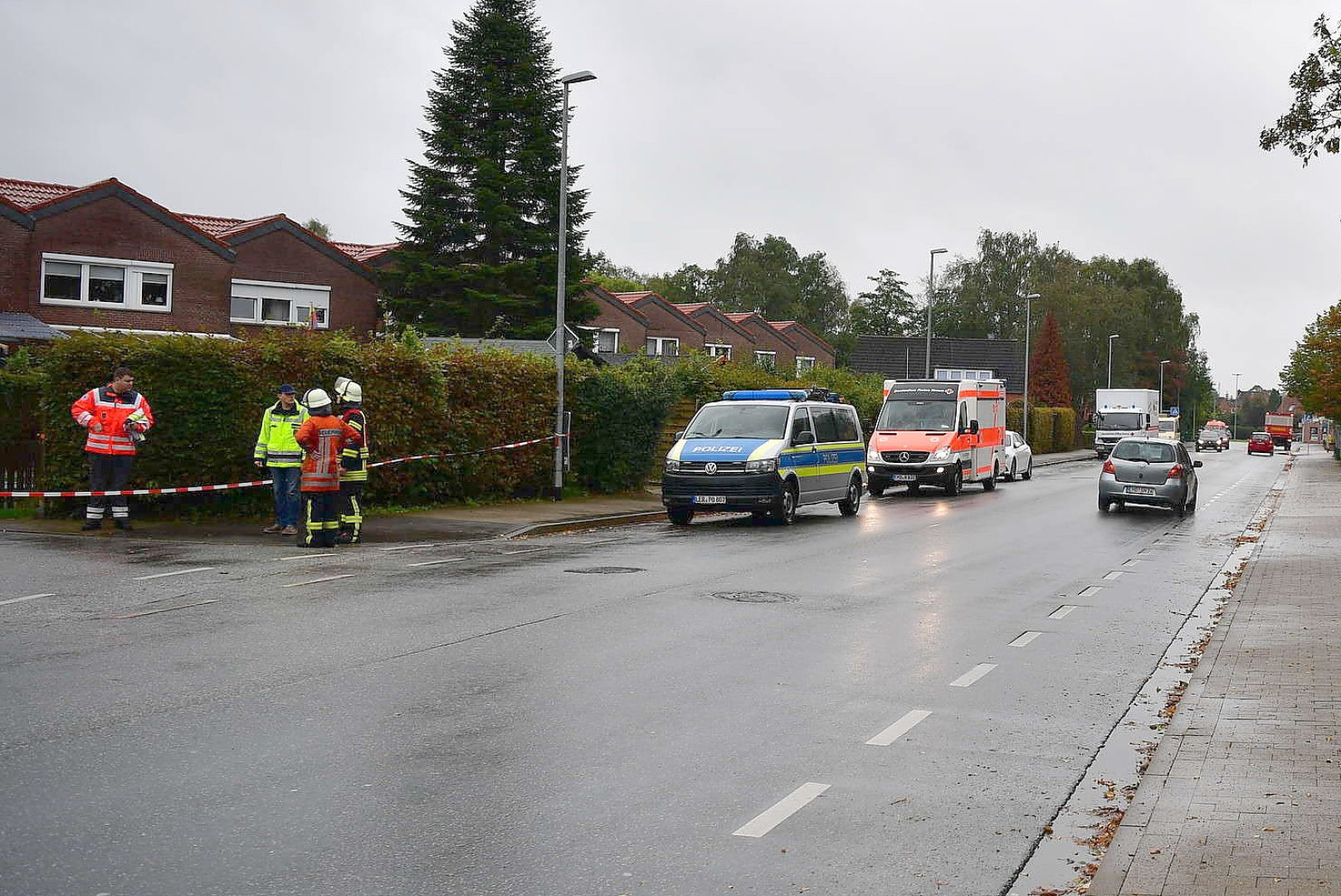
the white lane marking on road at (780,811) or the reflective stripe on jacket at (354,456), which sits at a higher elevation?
the reflective stripe on jacket at (354,456)

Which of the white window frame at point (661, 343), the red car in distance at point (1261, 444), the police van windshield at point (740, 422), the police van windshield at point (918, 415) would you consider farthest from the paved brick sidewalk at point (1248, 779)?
the red car in distance at point (1261, 444)

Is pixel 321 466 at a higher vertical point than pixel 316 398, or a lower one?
lower

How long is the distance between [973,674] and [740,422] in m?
12.7

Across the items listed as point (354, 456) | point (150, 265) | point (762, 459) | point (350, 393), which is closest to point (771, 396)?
point (762, 459)

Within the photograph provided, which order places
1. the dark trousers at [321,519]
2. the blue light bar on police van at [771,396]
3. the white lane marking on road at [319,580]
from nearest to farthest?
1. the white lane marking on road at [319,580]
2. the dark trousers at [321,519]
3. the blue light bar on police van at [771,396]

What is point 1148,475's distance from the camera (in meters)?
25.3

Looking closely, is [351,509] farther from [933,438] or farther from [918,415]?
[918,415]

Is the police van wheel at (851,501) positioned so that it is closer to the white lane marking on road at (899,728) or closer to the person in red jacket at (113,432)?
the person in red jacket at (113,432)

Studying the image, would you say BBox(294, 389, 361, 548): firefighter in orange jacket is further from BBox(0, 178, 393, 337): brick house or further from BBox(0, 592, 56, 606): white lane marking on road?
BBox(0, 178, 393, 337): brick house

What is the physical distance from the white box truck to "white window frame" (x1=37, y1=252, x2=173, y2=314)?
3788 centimetres

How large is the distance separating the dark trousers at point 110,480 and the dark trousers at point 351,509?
2626mm

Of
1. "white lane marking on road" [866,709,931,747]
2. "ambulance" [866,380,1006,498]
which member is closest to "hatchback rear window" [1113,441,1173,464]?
"ambulance" [866,380,1006,498]

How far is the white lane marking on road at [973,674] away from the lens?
8.63 meters

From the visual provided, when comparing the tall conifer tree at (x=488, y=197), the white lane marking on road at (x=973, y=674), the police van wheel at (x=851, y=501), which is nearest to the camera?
the white lane marking on road at (x=973, y=674)
